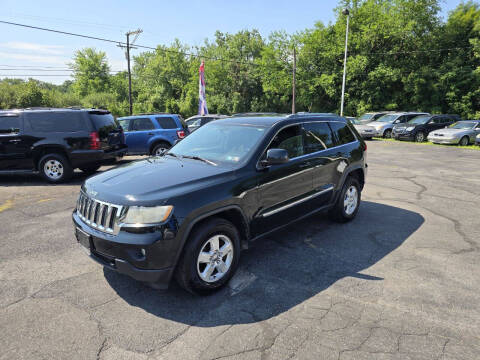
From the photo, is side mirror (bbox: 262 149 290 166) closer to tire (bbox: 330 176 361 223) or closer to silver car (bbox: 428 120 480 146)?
tire (bbox: 330 176 361 223)

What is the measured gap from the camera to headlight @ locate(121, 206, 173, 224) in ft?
9.42

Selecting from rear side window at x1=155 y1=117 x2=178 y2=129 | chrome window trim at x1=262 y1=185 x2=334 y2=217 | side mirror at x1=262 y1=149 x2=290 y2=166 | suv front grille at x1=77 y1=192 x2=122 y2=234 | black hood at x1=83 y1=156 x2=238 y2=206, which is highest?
rear side window at x1=155 y1=117 x2=178 y2=129

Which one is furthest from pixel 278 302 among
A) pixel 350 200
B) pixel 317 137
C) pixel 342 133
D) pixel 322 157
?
pixel 342 133

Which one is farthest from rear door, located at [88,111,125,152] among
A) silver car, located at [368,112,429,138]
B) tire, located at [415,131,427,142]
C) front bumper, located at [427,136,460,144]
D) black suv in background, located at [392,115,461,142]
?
silver car, located at [368,112,429,138]

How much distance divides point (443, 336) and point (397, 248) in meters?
1.82

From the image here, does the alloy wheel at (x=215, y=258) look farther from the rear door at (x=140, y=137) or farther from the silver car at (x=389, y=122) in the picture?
the silver car at (x=389, y=122)

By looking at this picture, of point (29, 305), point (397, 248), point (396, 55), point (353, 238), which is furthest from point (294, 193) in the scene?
point (396, 55)

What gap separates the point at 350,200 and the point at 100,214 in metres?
3.90

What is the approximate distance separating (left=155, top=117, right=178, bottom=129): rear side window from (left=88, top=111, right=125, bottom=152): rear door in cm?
226

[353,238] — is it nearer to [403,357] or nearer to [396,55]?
[403,357]

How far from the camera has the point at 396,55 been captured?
3597cm

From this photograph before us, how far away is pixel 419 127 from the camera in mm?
20547

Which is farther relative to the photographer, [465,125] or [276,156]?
[465,125]

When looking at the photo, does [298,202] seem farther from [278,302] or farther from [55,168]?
[55,168]
